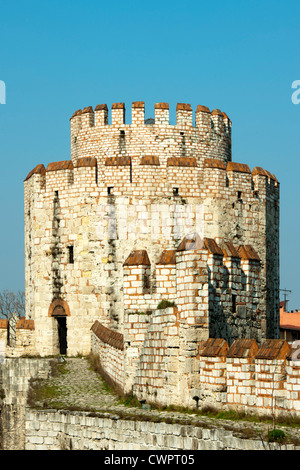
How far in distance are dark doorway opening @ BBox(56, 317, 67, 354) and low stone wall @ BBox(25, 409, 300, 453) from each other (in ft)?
30.4

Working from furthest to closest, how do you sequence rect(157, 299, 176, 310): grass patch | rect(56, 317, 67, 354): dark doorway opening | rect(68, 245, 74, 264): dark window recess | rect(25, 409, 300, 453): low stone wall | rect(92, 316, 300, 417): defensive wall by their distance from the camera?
rect(56, 317, 67, 354): dark doorway opening
rect(68, 245, 74, 264): dark window recess
rect(157, 299, 176, 310): grass patch
rect(92, 316, 300, 417): defensive wall
rect(25, 409, 300, 453): low stone wall

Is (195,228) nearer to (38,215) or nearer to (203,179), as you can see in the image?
(203,179)

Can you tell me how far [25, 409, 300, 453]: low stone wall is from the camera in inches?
683

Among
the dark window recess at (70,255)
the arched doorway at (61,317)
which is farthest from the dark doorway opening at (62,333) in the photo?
the dark window recess at (70,255)

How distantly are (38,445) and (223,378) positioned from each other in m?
4.95

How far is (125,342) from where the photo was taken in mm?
24312

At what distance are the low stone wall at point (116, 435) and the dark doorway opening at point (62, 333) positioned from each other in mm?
9263

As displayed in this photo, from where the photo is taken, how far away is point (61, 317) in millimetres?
32031

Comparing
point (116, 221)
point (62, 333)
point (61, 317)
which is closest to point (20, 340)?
point (62, 333)

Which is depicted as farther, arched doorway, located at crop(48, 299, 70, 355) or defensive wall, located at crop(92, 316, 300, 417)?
arched doorway, located at crop(48, 299, 70, 355)

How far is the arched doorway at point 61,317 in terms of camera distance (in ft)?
104

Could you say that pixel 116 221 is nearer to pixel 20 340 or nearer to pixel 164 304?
pixel 20 340

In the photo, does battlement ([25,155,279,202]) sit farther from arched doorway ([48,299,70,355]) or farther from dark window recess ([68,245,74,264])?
arched doorway ([48,299,70,355])

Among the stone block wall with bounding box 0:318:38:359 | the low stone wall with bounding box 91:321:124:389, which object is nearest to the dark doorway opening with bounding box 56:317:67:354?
the stone block wall with bounding box 0:318:38:359
